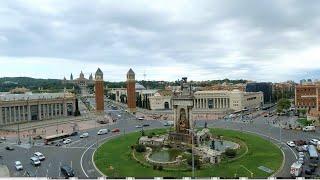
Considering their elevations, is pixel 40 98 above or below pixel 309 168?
above

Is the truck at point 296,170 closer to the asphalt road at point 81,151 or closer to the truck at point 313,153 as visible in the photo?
the asphalt road at point 81,151

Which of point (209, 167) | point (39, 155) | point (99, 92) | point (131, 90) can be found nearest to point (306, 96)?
point (131, 90)

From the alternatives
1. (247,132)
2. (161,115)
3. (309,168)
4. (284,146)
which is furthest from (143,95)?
(309,168)

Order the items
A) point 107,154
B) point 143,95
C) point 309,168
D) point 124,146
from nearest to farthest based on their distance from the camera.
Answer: point 309,168, point 107,154, point 124,146, point 143,95

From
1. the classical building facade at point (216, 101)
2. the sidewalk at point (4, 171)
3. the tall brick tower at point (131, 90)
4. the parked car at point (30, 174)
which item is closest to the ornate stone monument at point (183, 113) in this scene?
the parked car at point (30, 174)

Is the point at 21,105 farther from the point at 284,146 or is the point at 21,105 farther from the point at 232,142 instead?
the point at 284,146

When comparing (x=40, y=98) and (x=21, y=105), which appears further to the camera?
(x=40, y=98)
